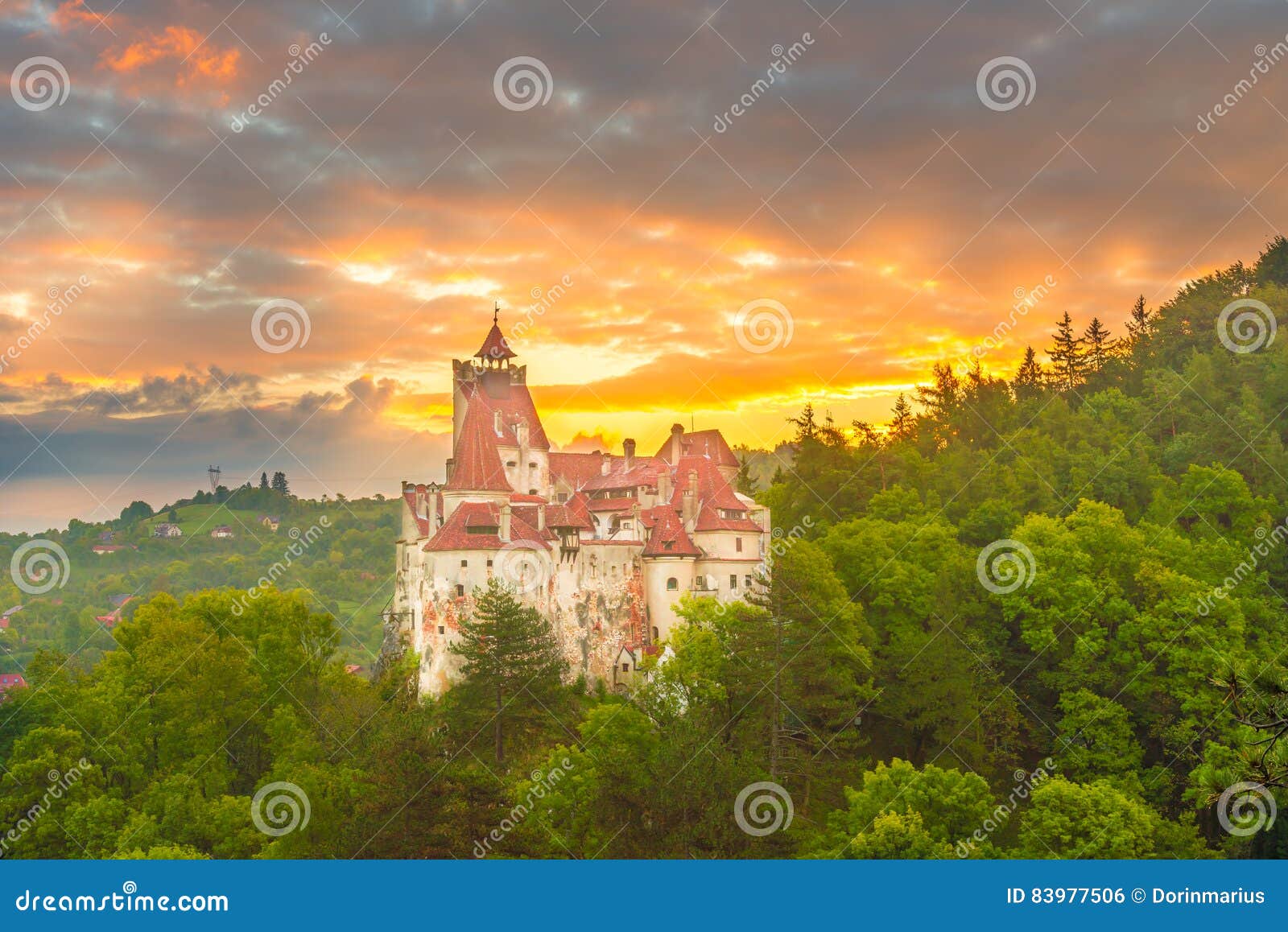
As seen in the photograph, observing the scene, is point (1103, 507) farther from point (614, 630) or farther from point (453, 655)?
point (453, 655)

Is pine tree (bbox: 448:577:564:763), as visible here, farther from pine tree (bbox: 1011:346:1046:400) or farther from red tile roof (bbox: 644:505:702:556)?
pine tree (bbox: 1011:346:1046:400)

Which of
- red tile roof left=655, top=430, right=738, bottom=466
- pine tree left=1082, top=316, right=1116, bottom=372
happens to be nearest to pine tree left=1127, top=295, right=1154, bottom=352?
pine tree left=1082, top=316, right=1116, bottom=372

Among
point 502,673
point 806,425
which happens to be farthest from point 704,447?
point 502,673

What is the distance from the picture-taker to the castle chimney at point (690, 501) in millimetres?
67375

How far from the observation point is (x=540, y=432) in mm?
76625

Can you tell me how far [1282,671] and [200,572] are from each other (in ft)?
364

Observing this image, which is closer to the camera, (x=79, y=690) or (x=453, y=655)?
(x=79, y=690)

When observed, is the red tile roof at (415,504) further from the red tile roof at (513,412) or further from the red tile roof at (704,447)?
the red tile roof at (704,447)

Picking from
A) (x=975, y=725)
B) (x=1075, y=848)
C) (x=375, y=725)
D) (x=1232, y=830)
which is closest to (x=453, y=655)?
(x=375, y=725)

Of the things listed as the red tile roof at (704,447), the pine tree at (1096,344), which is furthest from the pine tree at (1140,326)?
the red tile roof at (704,447)

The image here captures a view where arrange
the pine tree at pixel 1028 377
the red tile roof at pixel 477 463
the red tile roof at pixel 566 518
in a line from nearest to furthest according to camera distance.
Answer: the red tile roof at pixel 477 463, the red tile roof at pixel 566 518, the pine tree at pixel 1028 377

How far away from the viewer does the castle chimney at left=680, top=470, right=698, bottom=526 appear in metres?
67.4

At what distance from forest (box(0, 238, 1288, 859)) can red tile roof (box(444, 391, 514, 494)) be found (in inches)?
304

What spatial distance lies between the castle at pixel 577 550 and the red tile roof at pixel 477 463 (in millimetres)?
72
